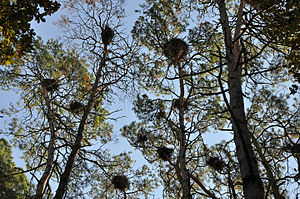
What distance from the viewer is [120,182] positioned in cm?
792

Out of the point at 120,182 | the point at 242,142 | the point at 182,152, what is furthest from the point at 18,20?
the point at 120,182

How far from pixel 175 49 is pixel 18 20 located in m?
4.37

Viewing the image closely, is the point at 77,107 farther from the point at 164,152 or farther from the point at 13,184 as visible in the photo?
the point at 13,184

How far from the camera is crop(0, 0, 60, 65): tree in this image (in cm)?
294

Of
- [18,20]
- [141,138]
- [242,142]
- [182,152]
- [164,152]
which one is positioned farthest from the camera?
[141,138]

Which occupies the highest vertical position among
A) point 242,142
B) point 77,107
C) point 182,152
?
point 77,107

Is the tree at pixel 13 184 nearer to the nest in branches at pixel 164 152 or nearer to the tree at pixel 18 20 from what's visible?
the nest in branches at pixel 164 152

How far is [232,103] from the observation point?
2.42 metres

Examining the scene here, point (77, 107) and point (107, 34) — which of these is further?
point (77, 107)

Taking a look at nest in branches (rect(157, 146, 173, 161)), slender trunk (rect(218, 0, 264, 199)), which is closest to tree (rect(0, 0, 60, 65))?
slender trunk (rect(218, 0, 264, 199))

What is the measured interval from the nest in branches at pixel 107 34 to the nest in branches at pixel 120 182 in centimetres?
454

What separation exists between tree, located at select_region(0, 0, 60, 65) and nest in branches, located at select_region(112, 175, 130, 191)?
580 cm

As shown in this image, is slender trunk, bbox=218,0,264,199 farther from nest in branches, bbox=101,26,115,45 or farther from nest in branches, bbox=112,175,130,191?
nest in branches, bbox=112,175,130,191

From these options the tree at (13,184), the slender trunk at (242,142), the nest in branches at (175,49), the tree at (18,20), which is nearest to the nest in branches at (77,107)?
the nest in branches at (175,49)
